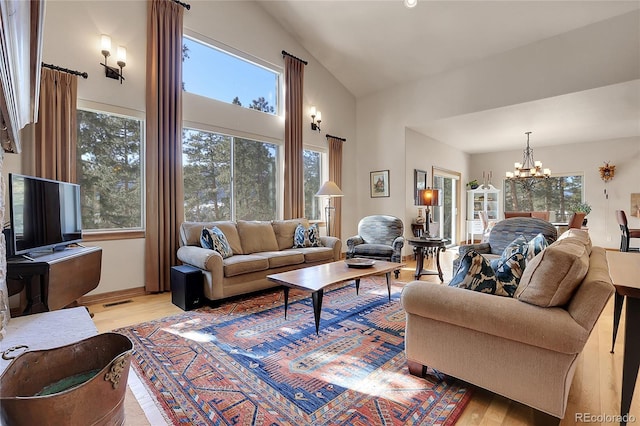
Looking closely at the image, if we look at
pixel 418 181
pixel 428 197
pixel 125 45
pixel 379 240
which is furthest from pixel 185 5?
pixel 418 181

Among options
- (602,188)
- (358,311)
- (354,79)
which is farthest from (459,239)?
(358,311)

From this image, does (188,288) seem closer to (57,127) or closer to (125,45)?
(57,127)

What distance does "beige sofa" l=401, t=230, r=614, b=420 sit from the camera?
1.36 m

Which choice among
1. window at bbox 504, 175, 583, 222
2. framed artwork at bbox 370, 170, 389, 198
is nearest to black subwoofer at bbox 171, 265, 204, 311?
framed artwork at bbox 370, 170, 389, 198

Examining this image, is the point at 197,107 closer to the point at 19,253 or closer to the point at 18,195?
the point at 18,195

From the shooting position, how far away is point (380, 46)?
5109 millimetres

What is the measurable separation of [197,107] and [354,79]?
3.32 m

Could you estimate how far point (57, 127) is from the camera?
314 centimetres

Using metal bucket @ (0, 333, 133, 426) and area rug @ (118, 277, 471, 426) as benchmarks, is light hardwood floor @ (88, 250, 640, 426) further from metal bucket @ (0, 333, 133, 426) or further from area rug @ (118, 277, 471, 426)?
Answer: metal bucket @ (0, 333, 133, 426)

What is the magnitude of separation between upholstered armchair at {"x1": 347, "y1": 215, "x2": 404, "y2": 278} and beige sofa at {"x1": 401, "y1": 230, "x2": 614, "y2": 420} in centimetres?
260

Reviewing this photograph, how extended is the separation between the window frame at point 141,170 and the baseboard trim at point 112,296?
63 cm

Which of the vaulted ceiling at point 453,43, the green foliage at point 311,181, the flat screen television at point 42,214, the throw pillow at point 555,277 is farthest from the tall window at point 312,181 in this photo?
the throw pillow at point 555,277

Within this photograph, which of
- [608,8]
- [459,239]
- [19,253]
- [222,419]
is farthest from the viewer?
[459,239]

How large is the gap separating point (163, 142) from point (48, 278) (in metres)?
2.10
